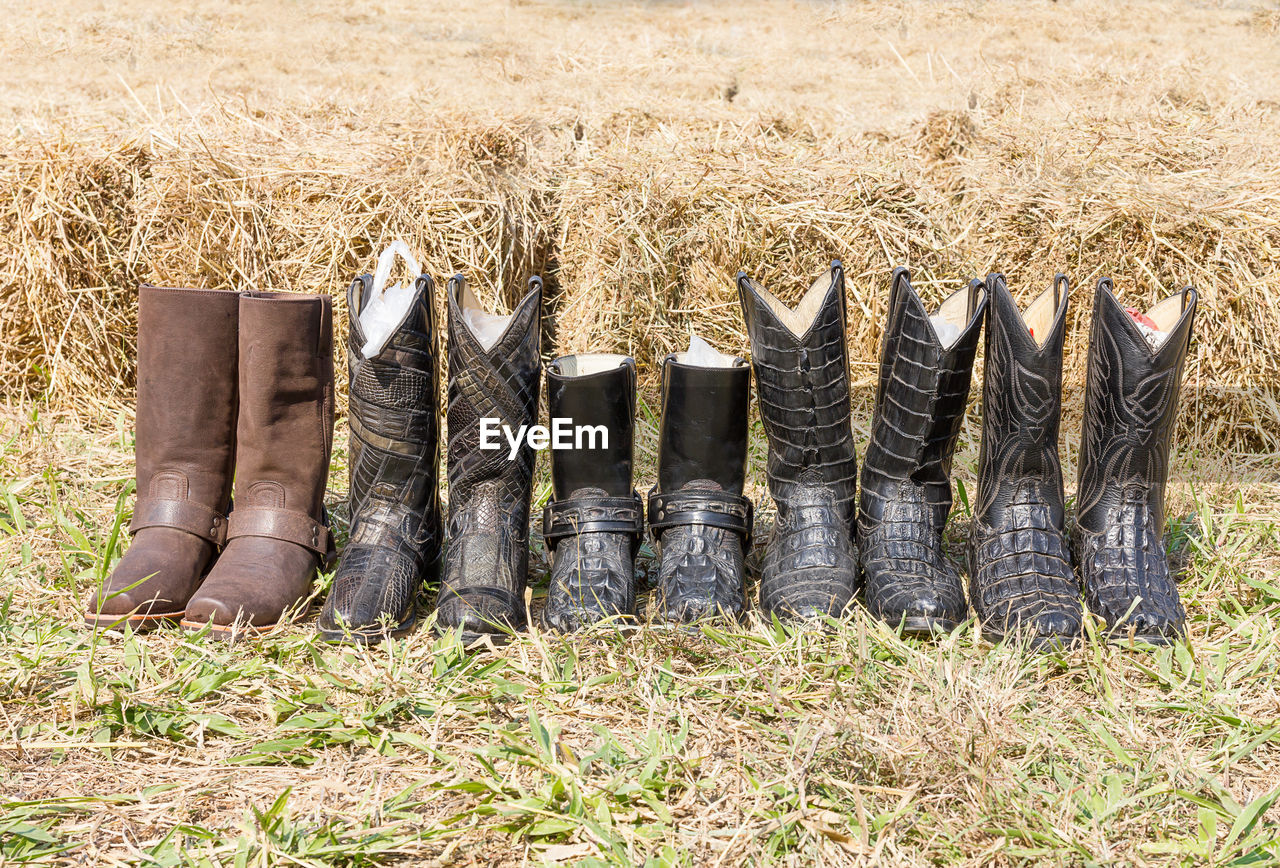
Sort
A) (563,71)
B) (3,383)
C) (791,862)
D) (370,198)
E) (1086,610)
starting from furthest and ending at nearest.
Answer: (563,71), (3,383), (370,198), (1086,610), (791,862)

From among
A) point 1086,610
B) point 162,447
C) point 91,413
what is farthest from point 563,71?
point 1086,610

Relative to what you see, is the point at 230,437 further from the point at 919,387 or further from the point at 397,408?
the point at 919,387

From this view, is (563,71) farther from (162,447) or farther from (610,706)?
(610,706)

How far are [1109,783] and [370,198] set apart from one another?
9.20ft

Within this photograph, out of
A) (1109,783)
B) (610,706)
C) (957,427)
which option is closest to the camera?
(1109,783)

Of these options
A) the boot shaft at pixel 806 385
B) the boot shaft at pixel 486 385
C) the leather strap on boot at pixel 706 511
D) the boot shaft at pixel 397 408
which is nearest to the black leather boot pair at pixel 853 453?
the boot shaft at pixel 806 385

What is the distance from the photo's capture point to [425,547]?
2223 mm

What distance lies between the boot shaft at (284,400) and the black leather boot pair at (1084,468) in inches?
62.3

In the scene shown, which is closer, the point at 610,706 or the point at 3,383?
the point at 610,706

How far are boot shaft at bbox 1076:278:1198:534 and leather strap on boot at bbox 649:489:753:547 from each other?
0.81 metres

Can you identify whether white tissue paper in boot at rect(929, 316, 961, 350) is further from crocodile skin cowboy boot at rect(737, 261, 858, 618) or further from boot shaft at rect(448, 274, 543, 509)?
boot shaft at rect(448, 274, 543, 509)

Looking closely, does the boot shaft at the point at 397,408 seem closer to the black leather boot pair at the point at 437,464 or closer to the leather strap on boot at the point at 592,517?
the black leather boot pair at the point at 437,464

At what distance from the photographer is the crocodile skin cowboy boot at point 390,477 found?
2012 millimetres

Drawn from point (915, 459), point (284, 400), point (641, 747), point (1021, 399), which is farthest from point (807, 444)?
point (284, 400)
